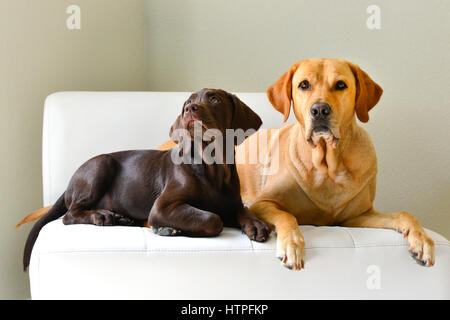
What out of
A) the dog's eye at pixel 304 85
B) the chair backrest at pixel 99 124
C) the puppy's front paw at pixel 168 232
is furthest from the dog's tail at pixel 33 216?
the dog's eye at pixel 304 85

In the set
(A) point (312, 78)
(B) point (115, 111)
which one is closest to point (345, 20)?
(A) point (312, 78)

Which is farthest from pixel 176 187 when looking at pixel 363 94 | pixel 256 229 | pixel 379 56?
pixel 379 56

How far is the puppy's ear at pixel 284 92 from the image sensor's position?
1921mm

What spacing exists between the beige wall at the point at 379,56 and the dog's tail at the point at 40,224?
1.35m

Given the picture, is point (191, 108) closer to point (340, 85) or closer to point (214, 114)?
point (214, 114)

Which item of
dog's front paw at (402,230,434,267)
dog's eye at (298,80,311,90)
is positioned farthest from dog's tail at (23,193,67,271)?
dog's front paw at (402,230,434,267)

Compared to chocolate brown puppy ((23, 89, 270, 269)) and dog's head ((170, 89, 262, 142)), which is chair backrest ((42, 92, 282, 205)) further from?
dog's head ((170, 89, 262, 142))

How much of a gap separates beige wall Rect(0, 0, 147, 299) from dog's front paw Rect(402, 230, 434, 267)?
1699 millimetres

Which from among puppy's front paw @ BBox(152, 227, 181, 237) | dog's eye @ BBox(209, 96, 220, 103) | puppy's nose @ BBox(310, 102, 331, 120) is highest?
dog's eye @ BBox(209, 96, 220, 103)

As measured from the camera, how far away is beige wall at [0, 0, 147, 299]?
237 cm

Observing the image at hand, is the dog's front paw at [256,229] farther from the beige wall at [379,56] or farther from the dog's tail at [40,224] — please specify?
the beige wall at [379,56]

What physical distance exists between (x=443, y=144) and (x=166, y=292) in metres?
1.58

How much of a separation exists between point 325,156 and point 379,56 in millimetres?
961

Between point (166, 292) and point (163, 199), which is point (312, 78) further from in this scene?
point (166, 292)
